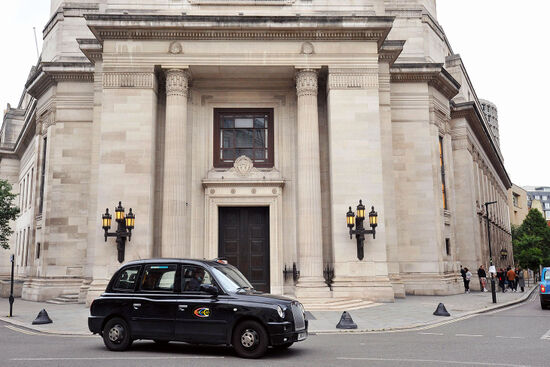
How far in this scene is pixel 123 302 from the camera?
10.7m

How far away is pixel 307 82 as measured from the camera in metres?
22.6

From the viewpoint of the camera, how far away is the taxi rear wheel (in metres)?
10.6

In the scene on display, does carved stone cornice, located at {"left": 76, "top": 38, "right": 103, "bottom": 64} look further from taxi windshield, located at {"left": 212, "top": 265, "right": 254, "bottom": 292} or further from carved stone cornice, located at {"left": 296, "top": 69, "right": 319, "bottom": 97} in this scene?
taxi windshield, located at {"left": 212, "top": 265, "right": 254, "bottom": 292}

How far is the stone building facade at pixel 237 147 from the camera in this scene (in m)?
21.4

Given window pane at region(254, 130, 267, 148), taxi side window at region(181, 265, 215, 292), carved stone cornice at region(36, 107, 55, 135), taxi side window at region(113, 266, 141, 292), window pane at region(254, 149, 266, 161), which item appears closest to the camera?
taxi side window at region(181, 265, 215, 292)

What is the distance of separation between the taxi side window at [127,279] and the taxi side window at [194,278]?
3.84 feet

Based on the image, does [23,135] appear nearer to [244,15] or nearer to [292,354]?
[244,15]

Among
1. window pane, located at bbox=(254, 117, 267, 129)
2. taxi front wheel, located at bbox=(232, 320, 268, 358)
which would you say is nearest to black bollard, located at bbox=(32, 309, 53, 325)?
taxi front wheel, located at bbox=(232, 320, 268, 358)

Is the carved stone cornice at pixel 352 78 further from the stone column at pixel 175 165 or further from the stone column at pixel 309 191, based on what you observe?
the stone column at pixel 175 165

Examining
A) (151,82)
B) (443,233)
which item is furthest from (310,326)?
(443,233)

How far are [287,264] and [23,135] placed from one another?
2845cm

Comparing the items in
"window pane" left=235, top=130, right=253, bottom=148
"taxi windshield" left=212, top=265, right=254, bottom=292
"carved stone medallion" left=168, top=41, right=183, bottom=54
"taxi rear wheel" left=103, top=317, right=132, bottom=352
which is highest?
"carved stone medallion" left=168, top=41, right=183, bottom=54

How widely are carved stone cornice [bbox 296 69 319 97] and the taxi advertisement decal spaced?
14327 mm

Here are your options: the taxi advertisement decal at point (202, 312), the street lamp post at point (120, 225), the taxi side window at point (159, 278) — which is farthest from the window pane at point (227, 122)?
the taxi advertisement decal at point (202, 312)
